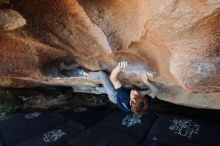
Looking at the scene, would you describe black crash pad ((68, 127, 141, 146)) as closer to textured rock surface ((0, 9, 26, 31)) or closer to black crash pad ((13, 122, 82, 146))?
black crash pad ((13, 122, 82, 146))

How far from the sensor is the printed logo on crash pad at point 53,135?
4.91 m

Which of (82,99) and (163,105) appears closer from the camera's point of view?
(163,105)

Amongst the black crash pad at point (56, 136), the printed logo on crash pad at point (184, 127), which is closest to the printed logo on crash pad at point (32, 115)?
the black crash pad at point (56, 136)

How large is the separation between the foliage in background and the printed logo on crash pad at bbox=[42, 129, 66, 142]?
0.99m

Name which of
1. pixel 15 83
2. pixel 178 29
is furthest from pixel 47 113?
pixel 178 29

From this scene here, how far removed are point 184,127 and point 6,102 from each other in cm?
318

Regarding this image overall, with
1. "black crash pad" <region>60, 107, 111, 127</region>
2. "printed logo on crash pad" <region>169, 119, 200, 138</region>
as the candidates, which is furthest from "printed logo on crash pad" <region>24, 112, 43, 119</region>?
"printed logo on crash pad" <region>169, 119, 200, 138</region>

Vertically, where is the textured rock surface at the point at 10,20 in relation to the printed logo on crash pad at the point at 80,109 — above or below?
above

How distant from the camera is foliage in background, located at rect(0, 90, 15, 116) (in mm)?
5461

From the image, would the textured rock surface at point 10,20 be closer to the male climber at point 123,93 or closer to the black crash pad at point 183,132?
the male climber at point 123,93

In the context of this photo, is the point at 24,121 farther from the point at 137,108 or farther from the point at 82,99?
the point at 137,108

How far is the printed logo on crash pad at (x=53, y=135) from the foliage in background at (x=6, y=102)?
99 centimetres

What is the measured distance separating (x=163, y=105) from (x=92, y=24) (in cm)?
313

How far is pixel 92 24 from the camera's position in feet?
9.46
